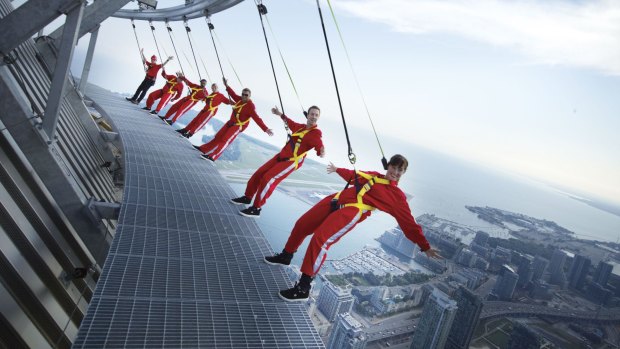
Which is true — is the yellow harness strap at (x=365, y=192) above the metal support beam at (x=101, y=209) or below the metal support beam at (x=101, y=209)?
above

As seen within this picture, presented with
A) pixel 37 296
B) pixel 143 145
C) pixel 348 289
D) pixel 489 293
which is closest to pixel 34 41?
pixel 143 145

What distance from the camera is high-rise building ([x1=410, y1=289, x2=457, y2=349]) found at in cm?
2364

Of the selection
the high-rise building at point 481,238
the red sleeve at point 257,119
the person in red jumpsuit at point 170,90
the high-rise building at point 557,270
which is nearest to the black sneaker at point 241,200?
the red sleeve at point 257,119

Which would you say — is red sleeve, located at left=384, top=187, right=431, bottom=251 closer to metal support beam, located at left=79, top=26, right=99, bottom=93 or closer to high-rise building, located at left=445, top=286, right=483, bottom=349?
metal support beam, located at left=79, top=26, right=99, bottom=93

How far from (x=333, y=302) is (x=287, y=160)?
18138 mm

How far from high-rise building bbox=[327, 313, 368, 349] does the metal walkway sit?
55.4 feet

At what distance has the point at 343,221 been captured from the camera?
3.46 m

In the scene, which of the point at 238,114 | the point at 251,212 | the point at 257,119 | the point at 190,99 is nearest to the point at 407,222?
the point at 251,212

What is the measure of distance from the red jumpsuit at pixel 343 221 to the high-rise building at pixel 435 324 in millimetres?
24238

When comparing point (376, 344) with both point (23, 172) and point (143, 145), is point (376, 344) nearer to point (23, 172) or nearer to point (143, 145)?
point (143, 145)

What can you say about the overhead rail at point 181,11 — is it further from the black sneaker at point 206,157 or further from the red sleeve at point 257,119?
the black sneaker at point 206,157

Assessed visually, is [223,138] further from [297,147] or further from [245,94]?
[297,147]

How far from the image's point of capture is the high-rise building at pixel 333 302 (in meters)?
20.9

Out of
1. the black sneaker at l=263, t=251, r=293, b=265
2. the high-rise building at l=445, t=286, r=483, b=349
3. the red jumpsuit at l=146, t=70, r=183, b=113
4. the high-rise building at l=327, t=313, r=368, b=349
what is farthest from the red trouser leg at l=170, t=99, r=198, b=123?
the high-rise building at l=445, t=286, r=483, b=349
